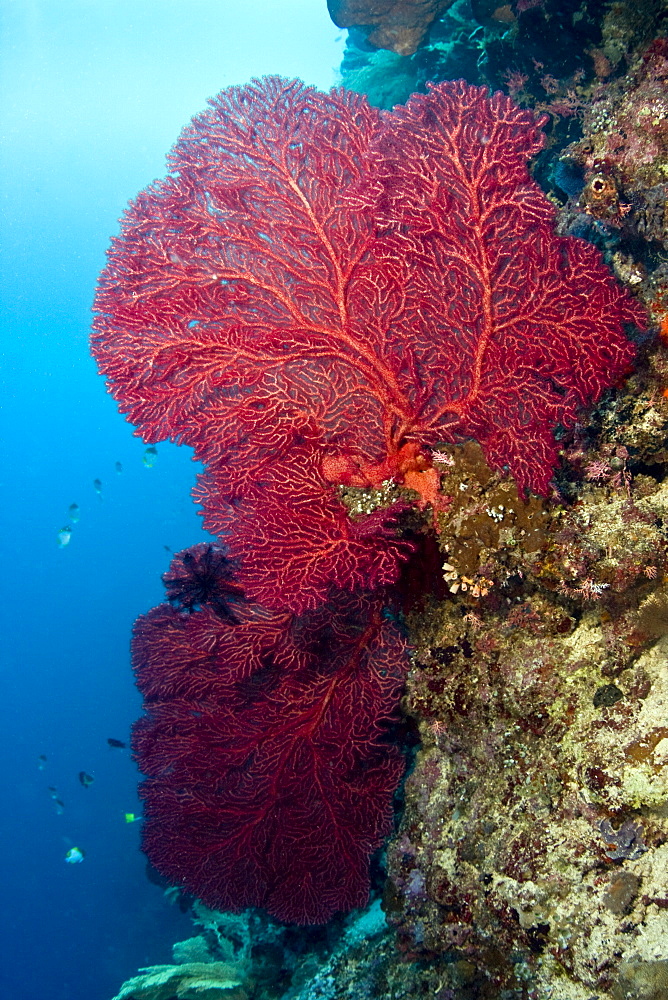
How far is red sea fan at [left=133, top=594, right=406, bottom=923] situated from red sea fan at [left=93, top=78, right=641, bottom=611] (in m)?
1.08

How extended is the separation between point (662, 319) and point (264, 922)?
9003mm

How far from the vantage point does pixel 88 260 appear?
273ft

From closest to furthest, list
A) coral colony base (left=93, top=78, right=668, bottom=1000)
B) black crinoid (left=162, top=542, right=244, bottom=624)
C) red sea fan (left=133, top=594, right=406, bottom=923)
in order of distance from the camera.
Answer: coral colony base (left=93, top=78, right=668, bottom=1000) < red sea fan (left=133, top=594, right=406, bottom=923) < black crinoid (left=162, top=542, right=244, bottom=624)

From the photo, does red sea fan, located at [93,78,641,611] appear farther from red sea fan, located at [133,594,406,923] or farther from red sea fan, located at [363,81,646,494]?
red sea fan, located at [133,594,406,923]

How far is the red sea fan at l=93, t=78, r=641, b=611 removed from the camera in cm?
322

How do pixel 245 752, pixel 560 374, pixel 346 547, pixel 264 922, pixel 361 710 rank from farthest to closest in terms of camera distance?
pixel 264 922 → pixel 245 752 → pixel 361 710 → pixel 346 547 → pixel 560 374

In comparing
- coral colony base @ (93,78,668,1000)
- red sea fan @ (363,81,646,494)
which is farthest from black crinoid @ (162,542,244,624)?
red sea fan @ (363,81,646,494)

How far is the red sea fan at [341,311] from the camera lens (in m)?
3.22

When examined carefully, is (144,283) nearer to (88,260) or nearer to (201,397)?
(201,397)

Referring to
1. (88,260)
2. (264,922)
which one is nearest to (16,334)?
(88,260)

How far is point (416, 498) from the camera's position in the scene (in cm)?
380

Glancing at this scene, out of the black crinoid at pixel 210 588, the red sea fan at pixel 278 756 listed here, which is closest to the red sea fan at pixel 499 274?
the red sea fan at pixel 278 756

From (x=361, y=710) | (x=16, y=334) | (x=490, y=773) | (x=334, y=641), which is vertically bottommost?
(x=490, y=773)

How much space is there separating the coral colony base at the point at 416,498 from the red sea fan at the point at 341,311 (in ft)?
0.06
